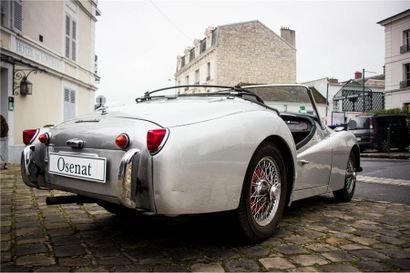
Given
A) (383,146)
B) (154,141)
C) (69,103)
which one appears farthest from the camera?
(383,146)

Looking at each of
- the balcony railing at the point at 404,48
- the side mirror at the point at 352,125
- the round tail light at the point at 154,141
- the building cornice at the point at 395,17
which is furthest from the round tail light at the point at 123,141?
the balcony railing at the point at 404,48

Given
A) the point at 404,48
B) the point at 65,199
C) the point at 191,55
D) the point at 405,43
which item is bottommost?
the point at 65,199

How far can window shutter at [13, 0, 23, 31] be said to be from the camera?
29.8 ft

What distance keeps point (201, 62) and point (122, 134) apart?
107 ft

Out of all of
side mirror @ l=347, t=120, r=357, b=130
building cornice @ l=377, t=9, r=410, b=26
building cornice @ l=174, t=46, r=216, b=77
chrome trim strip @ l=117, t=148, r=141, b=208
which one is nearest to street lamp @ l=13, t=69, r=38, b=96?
side mirror @ l=347, t=120, r=357, b=130

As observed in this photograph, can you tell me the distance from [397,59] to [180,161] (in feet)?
96.7

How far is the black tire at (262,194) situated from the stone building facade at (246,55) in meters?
27.9

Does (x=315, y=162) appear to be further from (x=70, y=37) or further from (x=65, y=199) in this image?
(x=70, y=37)

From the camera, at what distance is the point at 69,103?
12.8 m

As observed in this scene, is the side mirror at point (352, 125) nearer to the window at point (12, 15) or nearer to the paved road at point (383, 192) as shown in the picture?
the paved road at point (383, 192)

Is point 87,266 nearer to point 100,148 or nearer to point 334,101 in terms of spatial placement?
point 100,148

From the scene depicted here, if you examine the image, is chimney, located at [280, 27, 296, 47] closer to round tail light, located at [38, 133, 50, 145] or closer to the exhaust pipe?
round tail light, located at [38, 133, 50, 145]

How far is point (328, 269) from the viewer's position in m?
2.12

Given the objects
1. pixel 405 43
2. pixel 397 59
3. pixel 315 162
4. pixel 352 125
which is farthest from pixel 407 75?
pixel 315 162
